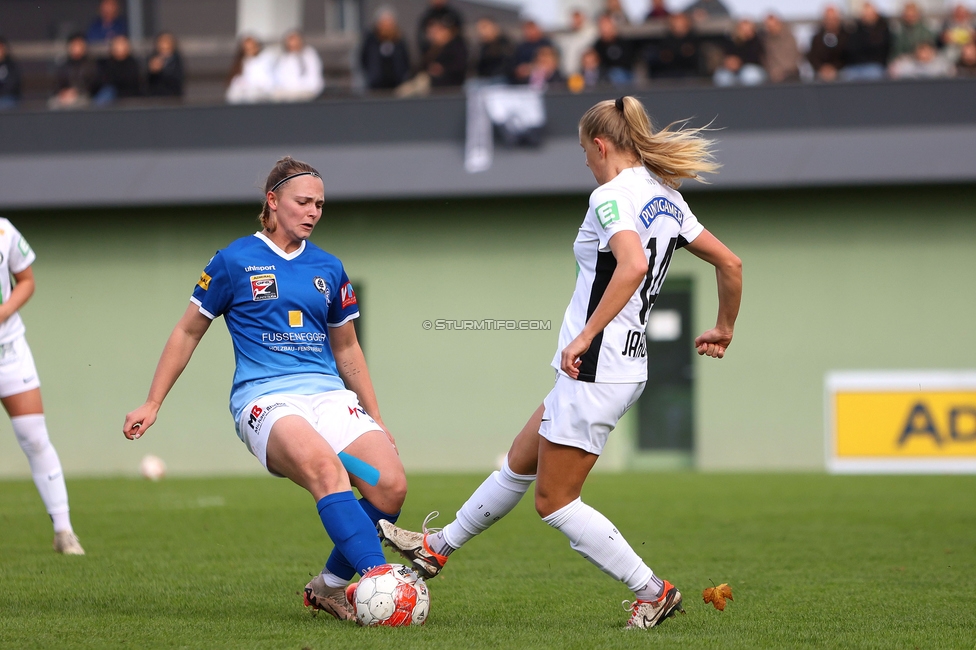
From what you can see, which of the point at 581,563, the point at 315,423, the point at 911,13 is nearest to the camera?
the point at 315,423

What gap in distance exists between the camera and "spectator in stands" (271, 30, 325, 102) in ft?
47.8

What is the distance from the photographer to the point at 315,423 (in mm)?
4461

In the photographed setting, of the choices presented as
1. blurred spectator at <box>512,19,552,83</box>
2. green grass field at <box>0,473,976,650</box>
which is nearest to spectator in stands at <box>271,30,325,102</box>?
blurred spectator at <box>512,19,552,83</box>

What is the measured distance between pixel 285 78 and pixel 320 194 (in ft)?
34.3

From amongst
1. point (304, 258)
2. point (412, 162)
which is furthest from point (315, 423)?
point (412, 162)

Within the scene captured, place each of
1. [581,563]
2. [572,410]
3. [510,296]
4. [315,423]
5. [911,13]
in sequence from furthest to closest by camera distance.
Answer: [510,296] < [911,13] < [581,563] < [315,423] < [572,410]

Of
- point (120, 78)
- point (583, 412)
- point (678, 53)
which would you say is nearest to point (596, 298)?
point (583, 412)

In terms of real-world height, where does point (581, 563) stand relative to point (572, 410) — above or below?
below

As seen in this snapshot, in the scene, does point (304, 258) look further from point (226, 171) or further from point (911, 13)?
point (911, 13)

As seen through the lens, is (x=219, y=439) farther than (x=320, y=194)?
Yes

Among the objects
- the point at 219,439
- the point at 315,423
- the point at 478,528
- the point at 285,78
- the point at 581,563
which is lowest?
the point at 219,439

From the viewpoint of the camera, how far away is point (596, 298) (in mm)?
4168

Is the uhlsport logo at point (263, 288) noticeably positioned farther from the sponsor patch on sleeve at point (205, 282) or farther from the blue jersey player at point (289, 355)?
the sponsor patch on sleeve at point (205, 282)
